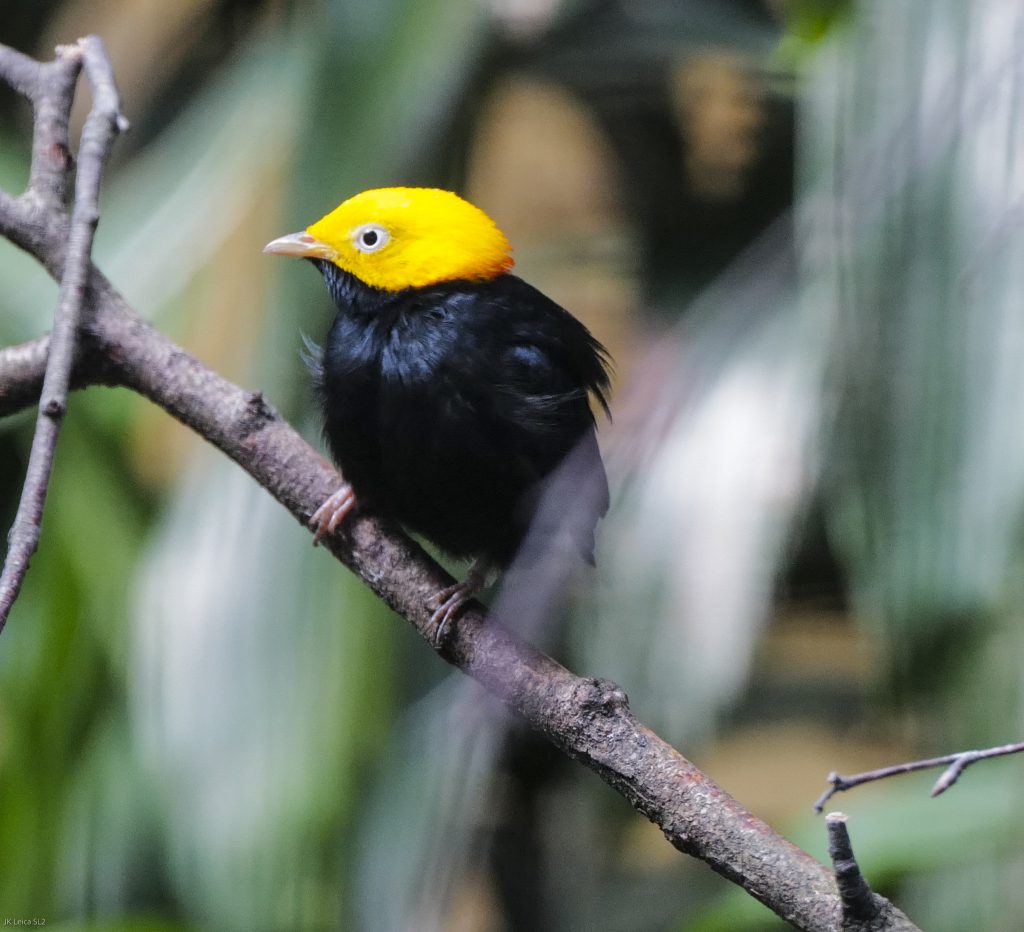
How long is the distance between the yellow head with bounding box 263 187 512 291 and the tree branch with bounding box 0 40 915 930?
374 mm

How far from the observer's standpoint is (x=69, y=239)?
1785mm

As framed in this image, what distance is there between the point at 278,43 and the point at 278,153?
1.33ft

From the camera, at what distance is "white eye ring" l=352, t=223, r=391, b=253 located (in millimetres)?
2086

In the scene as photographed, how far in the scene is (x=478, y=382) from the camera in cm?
189

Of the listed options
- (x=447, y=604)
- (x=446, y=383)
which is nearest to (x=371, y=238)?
(x=446, y=383)

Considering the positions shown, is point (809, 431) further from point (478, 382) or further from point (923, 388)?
point (478, 382)

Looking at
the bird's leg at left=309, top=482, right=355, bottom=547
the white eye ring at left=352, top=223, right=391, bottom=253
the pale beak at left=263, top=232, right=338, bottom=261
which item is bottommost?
the bird's leg at left=309, top=482, right=355, bottom=547

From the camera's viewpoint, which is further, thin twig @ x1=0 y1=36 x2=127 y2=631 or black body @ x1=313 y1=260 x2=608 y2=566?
black body @ x1=313 y1=260 x2=608 y2=566

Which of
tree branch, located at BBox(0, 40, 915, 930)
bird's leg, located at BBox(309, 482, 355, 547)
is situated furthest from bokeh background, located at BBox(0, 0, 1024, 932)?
bird's leg, located at BBox(309, 482, 355, 547)

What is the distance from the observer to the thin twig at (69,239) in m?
1.23

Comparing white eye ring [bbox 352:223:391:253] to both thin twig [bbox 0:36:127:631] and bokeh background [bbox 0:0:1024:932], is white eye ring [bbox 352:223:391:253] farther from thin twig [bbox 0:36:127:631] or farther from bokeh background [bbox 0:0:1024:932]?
bokeh background [bbox 0:0:1024:932]

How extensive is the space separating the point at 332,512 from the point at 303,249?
53 centimetres

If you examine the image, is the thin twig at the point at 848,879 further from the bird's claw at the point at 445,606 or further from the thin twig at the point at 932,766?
the bird's claw at the point at 445,606

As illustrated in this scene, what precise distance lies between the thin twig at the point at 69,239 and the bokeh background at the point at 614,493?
46cm
